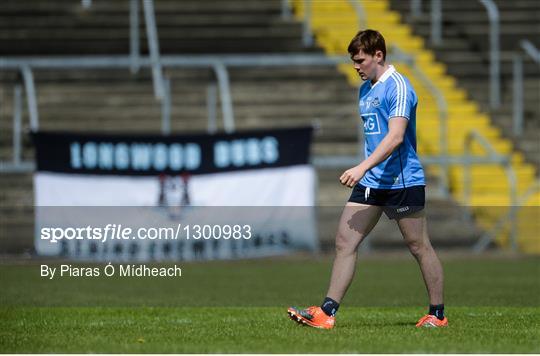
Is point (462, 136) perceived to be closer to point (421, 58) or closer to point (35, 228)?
point (421, 58)

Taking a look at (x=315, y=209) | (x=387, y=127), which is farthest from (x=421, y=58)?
(x=387, y=127)

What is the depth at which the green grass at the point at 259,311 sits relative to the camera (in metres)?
8.23

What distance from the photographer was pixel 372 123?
9203mm

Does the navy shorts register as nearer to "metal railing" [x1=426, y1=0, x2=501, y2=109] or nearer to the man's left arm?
the man's left arm

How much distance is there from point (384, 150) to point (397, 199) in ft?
1.52

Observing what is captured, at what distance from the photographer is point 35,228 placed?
60.2ft

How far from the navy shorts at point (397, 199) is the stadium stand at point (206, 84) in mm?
10250

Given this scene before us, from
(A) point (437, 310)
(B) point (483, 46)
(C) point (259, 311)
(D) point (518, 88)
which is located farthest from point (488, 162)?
(A) point (437, 310)

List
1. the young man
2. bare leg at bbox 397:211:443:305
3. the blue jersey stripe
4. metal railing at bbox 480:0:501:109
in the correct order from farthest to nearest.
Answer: metal railing at bbox 480:0:501:109, bare leg at bbox 397:211:443:305, the young man, the blue jersey stripe

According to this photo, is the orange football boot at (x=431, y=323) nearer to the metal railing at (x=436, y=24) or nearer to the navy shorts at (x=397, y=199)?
the navy shorts at (x=397, y=199)

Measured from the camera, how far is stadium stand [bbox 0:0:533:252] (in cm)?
2039

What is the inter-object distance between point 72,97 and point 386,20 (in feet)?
20.8

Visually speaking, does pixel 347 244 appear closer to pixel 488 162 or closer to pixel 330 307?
pixel 330 307

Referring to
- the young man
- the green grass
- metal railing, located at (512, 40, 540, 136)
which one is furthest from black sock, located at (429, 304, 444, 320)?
metal railing, located at (512, 40, 540, 136)
